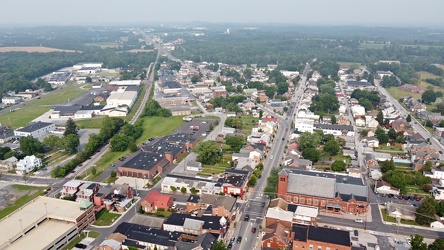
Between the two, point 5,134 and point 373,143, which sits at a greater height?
point 373,143

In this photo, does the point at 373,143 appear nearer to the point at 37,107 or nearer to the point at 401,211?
the point at 401,211

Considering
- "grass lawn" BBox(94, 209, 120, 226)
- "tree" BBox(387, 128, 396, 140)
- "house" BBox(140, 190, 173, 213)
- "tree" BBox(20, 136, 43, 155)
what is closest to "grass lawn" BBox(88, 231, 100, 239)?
"grass lawn" BBox(94, 209, 120, 226)

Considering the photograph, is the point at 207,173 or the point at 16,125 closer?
the point at 207,173

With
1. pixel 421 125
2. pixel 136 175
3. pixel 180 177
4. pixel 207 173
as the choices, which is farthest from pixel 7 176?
pixel 421 125

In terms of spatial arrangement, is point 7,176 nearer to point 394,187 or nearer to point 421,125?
point 394,187

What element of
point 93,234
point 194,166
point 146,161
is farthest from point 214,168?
point 93,234

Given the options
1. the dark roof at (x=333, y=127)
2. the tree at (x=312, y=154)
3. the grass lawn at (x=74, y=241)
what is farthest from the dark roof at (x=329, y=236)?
the dark roof at (x=333, y=127)
